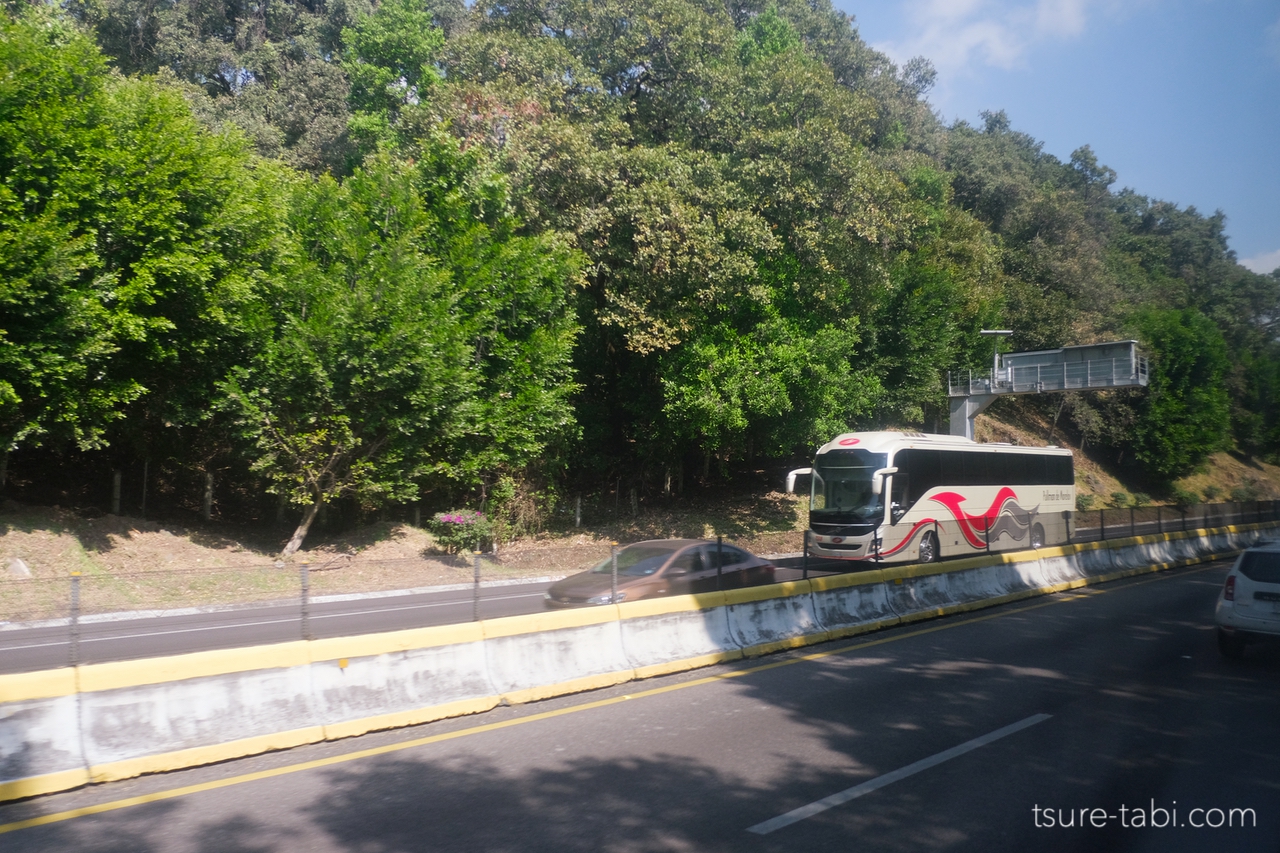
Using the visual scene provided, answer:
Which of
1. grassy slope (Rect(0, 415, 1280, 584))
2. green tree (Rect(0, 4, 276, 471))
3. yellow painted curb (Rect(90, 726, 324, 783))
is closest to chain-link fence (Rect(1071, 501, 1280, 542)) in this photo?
grassy slope (Rect(0, 415, 1280, 584))

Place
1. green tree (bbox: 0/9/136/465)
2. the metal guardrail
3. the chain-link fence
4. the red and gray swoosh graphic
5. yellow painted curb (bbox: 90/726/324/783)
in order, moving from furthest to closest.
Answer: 1. the metal guardrail
2. the chain-link fence
3. the red and gray swoosh graphic
4. green tree (bbox: 0/9/136/465)
5. yellow painted curb (bbox: 90/726/324/783)

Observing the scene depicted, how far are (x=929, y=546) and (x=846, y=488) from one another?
2.89m

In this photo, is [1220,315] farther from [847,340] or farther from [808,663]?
[808,663]

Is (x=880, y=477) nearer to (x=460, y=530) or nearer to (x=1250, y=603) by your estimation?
(x=1250, y=603)

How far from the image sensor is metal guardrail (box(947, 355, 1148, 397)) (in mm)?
38188

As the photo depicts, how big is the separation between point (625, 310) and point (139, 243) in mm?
13523

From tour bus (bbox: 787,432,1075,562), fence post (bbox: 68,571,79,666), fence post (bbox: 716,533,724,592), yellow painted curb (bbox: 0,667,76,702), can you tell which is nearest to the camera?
yellow painted curb (bbox: 0,667,76,702)

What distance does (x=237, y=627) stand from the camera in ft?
47.0

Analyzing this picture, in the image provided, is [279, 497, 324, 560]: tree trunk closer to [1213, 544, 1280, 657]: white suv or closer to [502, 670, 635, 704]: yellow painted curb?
[502, 670, 635, 704]: yellow painted curb

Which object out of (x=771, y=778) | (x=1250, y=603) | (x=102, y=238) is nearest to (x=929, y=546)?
(x=1250, y=603)

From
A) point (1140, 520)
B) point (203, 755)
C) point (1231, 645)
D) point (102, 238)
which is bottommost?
point (203, 755)

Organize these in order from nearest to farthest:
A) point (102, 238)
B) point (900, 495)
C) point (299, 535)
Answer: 1. point (102, 238)
2. point (900, 495)
3. point (299, 535)

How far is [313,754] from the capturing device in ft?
24.4

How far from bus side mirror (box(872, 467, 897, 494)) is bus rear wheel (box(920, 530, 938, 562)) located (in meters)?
2.11
